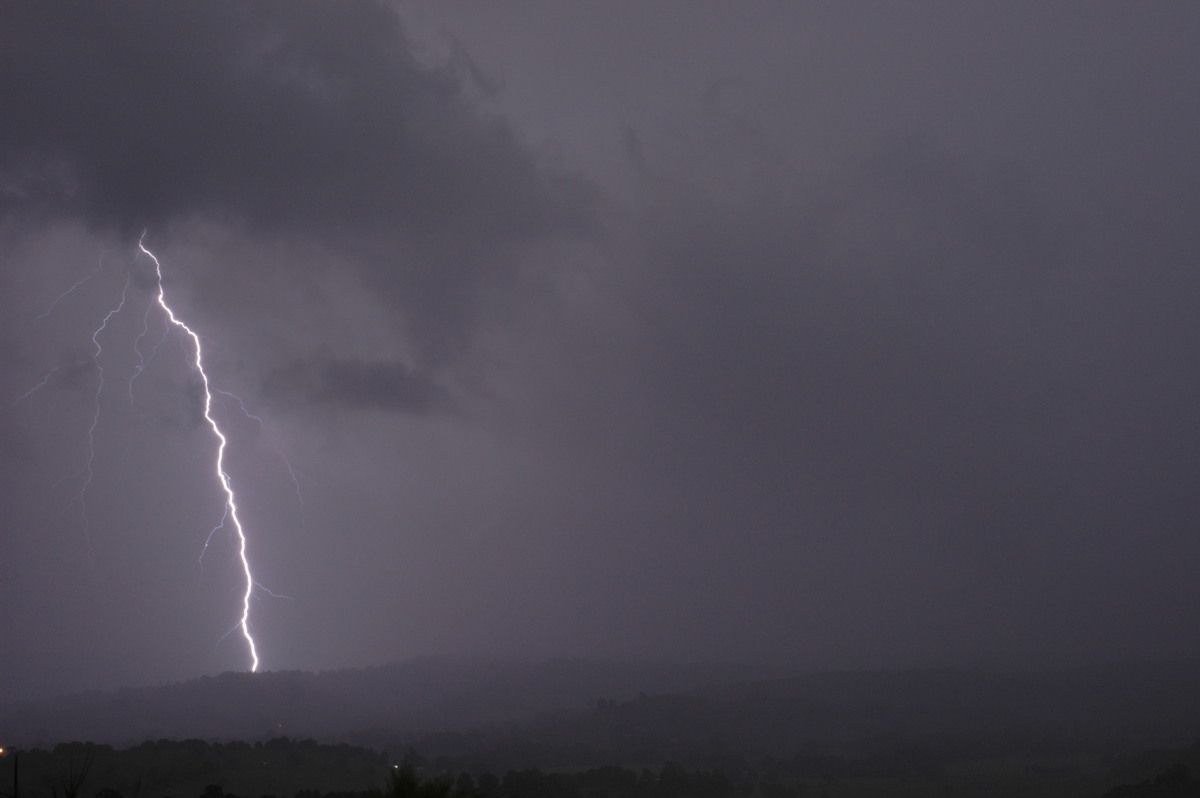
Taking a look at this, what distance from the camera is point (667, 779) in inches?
2446

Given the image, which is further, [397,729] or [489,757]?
[397,729]

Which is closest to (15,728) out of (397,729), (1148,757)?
(397,729)

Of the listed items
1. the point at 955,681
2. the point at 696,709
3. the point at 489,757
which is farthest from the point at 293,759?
the point at 955,681

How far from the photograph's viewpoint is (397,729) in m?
144

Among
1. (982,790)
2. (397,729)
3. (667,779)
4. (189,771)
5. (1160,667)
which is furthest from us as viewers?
(1160,667)

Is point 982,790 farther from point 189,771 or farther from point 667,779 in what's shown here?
point 189,771

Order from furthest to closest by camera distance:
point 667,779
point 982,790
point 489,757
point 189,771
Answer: point 489,757, point 982,790, point 667,779, point 189,771

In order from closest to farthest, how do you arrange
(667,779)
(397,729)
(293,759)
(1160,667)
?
(293,759) → (667,779) → (397,729) → (1160,667)

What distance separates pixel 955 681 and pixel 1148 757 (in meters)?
95.5

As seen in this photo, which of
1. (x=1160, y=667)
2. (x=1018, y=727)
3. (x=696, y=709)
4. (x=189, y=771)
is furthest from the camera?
(x=1160, y=667)

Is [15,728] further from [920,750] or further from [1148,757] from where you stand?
[1148,757]

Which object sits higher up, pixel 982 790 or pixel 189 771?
pixel 189 771

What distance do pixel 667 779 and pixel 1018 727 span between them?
274 feet

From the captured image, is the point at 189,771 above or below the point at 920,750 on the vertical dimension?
above
